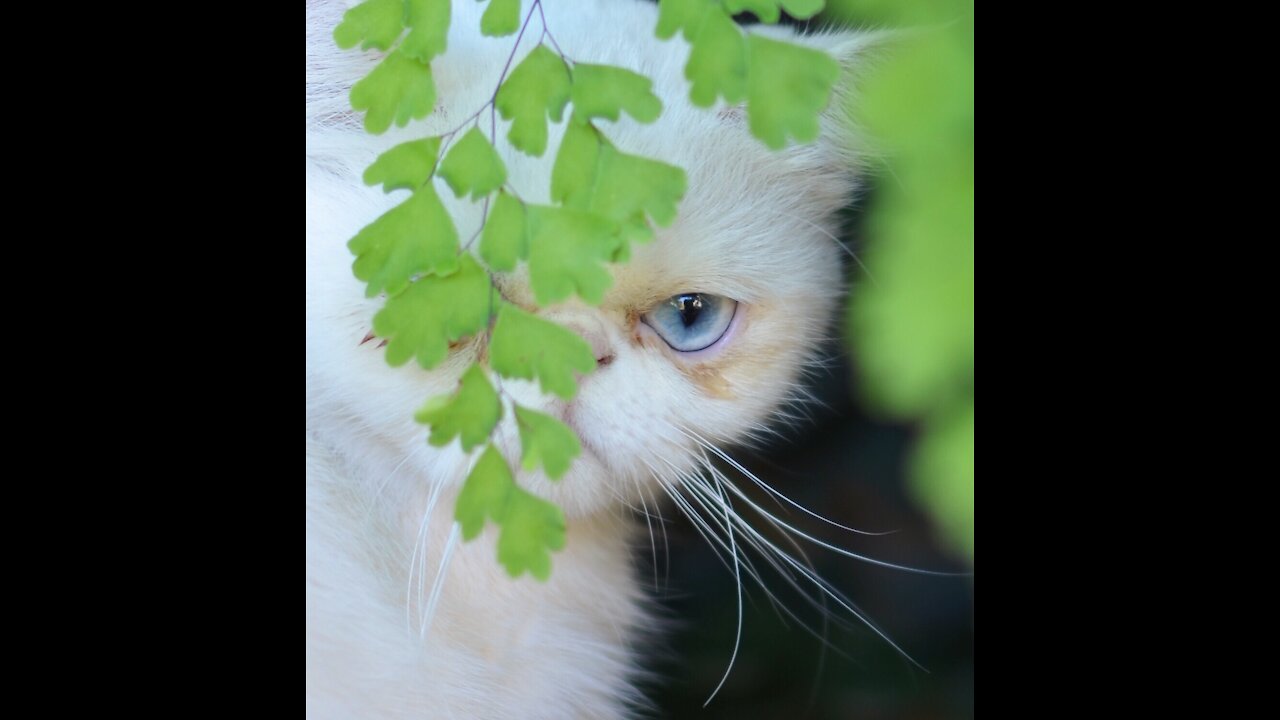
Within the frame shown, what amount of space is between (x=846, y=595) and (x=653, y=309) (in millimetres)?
382

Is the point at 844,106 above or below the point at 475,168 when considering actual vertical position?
above

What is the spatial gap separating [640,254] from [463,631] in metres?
0.46

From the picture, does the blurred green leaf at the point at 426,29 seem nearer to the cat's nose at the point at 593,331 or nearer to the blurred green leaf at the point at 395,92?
the blurred green leaf at the point at 395,92

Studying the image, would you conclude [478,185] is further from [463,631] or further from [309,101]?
[463,631]

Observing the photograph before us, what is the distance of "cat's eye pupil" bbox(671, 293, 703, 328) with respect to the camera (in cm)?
97

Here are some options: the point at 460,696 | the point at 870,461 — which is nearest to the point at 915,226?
the point at 870,461

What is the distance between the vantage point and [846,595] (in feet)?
3.47

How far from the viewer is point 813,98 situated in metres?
0.73

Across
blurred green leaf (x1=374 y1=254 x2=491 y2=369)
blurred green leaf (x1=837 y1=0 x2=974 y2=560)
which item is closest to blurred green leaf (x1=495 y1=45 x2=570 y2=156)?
blurred green leaf (x1=374 y1=254 x2=491 y2=369)

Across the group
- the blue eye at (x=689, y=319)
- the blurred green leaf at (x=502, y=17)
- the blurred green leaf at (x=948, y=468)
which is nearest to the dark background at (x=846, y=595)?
the blurred green leaf at (x=948, y=468)

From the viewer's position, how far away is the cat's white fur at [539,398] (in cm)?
96

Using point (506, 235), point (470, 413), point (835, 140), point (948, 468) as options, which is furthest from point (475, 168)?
A: point (948, 468)

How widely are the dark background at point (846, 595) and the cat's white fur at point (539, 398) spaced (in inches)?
2.3

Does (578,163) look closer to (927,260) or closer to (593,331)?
(593,331)
